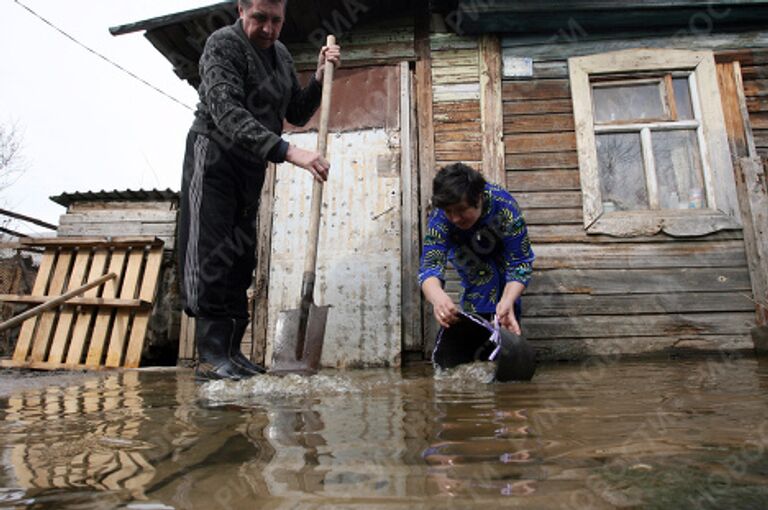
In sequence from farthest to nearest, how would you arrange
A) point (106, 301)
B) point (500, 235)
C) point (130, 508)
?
point (106, 301), point (500, 235), point (130, 508)

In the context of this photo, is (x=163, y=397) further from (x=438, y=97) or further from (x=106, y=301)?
(x=438, y=97)

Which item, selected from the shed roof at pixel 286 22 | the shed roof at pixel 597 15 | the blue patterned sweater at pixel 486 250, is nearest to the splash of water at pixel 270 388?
the blue patterned sweater at pixel 486 250

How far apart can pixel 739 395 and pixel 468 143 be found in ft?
10.9

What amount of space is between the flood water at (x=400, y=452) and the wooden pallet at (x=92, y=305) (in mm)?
3197

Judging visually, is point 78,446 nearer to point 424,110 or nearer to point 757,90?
point 424,110

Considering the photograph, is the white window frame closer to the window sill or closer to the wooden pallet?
the window sill

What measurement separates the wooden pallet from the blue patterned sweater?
3335 millimetres

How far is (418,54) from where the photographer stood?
184 inches

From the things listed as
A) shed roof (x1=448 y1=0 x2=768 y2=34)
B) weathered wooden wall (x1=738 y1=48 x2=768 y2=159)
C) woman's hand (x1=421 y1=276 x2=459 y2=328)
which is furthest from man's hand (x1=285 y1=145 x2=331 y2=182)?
weathered wooden wall (x1=738 y1=48 x2=768 y2=159)

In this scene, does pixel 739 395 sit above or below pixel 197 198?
below

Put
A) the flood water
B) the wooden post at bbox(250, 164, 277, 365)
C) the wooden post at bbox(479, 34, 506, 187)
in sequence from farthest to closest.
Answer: the wooden post at bbox(479, 34, 506, 187) → the wooden post at bbox(250, 164, 277, 365) → the flood water

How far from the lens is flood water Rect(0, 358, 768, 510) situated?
2.19 feet

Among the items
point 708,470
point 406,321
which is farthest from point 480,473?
point 406,321

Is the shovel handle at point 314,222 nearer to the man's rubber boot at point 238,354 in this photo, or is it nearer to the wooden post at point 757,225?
the man's rubber boot at point 238,354
